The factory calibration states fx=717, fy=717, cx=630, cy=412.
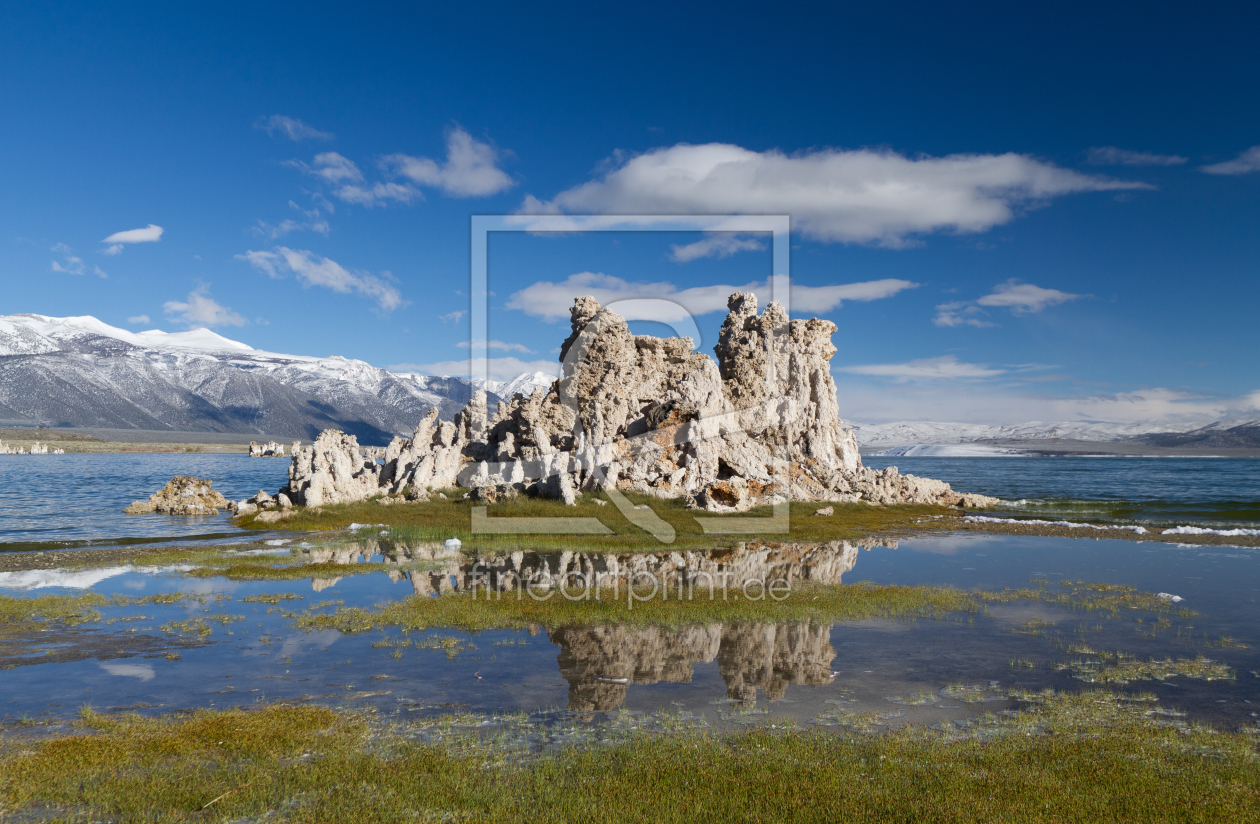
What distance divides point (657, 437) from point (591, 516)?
1295 centimetres

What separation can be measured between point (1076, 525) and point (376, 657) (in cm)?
4893

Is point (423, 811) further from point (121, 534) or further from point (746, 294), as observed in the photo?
point (746, 294)

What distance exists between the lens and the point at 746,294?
70.8 meters

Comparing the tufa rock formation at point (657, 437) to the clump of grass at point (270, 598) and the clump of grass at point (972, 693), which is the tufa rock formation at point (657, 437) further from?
the clump of grass at point (972, 693)

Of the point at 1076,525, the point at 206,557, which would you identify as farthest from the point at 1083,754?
the point at 1076,525

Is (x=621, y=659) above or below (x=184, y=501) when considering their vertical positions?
below

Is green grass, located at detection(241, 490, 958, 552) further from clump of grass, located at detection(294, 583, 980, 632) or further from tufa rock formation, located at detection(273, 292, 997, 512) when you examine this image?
clump of grass, located at detection(294, 583, 980, 632)

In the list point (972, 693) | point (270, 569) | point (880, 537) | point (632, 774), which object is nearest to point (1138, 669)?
point (972, 693)

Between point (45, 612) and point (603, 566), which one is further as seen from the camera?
point (603, 566)

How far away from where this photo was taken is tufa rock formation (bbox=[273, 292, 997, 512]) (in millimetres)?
52188

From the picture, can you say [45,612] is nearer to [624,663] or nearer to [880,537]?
[624,663]

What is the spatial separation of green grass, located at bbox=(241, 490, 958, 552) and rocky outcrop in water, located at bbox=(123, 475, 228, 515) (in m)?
8.91

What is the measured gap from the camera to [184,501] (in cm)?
5150

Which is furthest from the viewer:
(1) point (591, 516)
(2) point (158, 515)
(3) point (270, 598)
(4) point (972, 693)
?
(2) point (158, 515)
